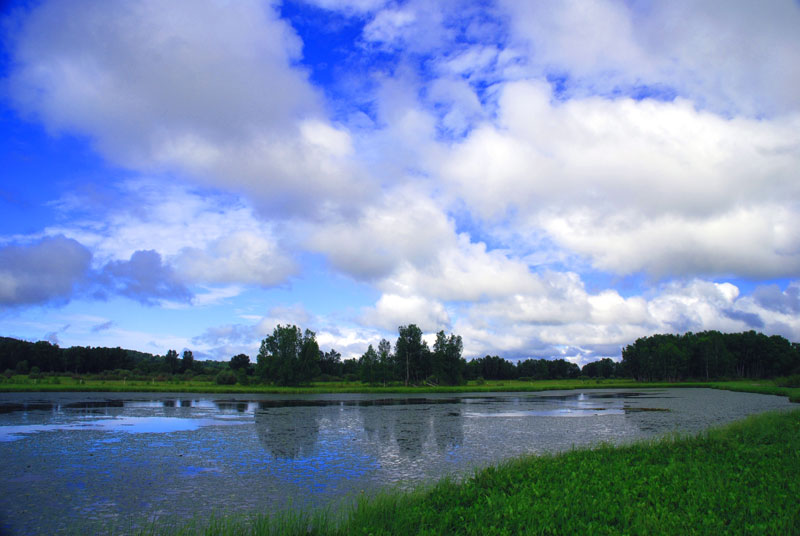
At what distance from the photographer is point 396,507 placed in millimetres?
12016

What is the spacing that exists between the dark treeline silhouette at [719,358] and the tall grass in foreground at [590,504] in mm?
160879

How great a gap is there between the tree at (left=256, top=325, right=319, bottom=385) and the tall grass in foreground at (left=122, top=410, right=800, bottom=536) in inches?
3542

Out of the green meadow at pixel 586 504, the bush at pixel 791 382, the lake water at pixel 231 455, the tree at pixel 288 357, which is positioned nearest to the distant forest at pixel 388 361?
the tree at pixel 288 357

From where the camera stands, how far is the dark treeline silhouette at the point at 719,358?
156000 millimetres

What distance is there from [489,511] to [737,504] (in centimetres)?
556

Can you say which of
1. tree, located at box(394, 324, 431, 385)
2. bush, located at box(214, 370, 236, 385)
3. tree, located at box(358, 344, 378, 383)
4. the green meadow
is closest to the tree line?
bush, located at box(214, 370, 236, 385)

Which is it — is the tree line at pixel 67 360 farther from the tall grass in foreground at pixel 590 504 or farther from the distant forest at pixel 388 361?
the tall grass in foreground at pixel 590 504

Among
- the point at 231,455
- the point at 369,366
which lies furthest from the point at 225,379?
the point at 231,455

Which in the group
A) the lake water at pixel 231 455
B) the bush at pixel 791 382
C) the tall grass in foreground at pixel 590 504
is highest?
the tall grass in foreground at pixel 590 504

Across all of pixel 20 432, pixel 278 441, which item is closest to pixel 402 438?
pixel 278 441

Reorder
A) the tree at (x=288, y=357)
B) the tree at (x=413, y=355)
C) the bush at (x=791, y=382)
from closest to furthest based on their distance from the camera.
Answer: the bush at (x=791, y=382)
the tree at (x=288, y=357)
the tree at (x=413, y=355)

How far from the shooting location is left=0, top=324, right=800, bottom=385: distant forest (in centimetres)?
10694

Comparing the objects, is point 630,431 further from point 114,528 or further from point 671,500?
point 114,528

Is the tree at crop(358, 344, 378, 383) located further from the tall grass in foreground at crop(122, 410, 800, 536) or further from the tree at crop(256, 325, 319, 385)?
Answer: the tall grass in foreground at crop(122, 410, 800, 536)
